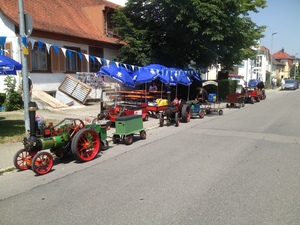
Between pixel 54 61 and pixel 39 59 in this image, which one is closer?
pixel 39 59

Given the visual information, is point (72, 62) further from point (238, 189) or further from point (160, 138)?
point (238, 189)

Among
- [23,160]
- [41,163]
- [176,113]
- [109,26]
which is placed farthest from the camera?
[109,26]

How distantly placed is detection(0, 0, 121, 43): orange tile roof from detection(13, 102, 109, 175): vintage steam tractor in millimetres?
10448

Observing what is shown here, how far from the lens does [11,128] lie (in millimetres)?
10250

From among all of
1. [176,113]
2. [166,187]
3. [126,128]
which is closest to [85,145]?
[126,128]

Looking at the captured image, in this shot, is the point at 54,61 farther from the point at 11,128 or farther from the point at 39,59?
the point at 11,128

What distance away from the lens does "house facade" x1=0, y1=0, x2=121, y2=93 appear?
15500 mm

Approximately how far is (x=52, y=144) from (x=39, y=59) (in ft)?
38.6

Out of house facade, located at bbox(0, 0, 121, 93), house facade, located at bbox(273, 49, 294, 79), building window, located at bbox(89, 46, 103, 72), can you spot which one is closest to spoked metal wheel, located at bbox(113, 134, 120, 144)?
house facade, located at bbox(0, 0, 121, 93)

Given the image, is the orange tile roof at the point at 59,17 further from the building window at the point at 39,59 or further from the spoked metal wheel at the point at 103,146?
the spoked metal wheel at the point at 103,146

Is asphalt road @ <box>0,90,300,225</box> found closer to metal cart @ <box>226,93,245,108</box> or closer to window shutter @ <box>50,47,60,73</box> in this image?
window shutter @ <box>50,47,60,73</box>

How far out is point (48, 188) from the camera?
5324 millimetres

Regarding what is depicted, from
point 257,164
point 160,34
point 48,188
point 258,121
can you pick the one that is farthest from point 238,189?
point 160,34

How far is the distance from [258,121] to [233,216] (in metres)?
10.0
